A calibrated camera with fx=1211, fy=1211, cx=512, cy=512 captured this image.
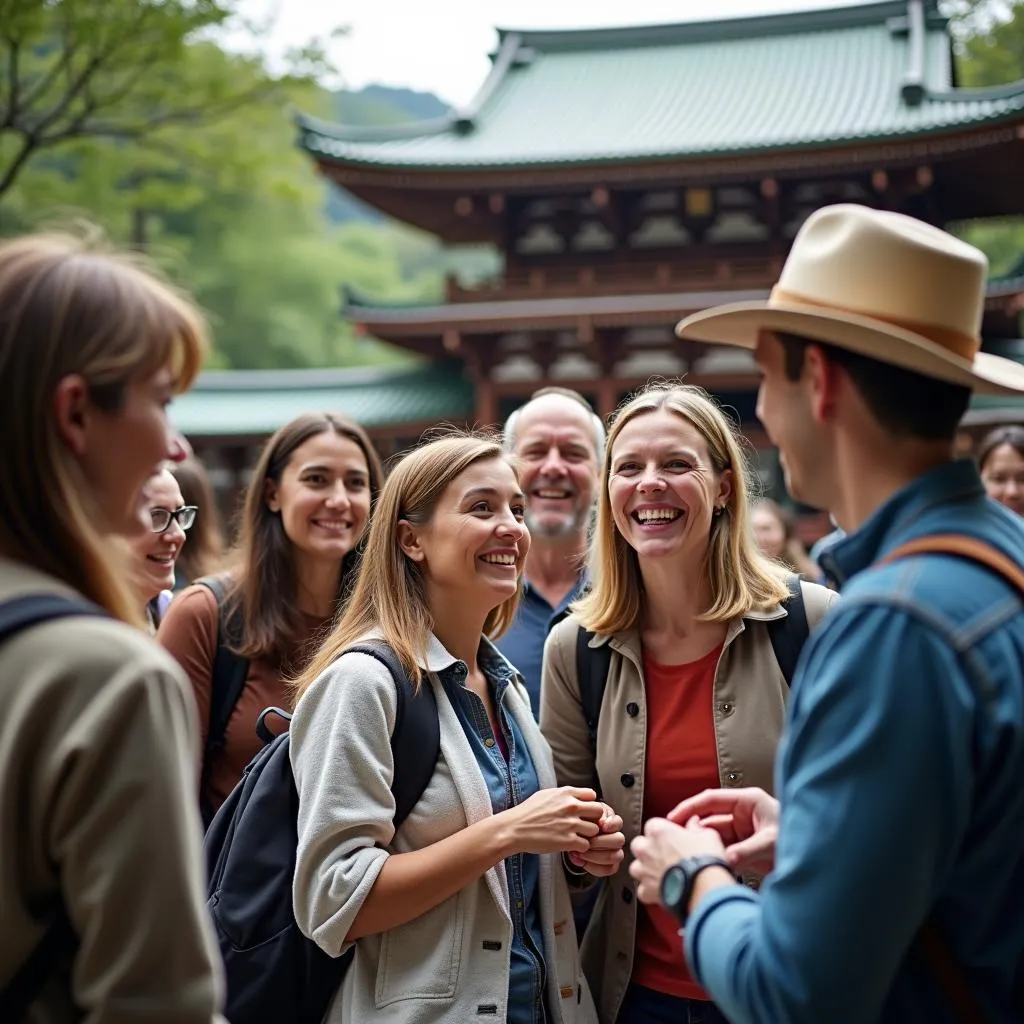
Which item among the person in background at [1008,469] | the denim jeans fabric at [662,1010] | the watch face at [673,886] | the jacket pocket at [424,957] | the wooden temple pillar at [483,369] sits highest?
the watch face at [673,886]

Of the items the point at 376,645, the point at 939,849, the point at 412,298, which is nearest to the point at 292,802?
the point at 376,645

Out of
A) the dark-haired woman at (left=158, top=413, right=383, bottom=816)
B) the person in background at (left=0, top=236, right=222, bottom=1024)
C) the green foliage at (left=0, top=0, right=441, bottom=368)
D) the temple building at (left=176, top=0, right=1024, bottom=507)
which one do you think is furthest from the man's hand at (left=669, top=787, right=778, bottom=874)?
the temple building at (left=176, top=0, right=1024, bottom=507)

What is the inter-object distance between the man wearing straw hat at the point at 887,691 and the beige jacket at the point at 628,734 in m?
0.91

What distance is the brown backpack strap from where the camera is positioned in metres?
1.56

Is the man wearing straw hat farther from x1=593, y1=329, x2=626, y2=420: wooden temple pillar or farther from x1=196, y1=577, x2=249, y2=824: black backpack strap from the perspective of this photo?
x1=593, y1=329, x2=626, y2=420: wooden temple pillar

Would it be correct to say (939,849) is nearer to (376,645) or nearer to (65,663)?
(65,663)

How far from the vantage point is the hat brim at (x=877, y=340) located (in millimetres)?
1628

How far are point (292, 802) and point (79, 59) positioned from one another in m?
12.9

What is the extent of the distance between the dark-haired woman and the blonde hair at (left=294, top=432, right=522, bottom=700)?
582 millimetres

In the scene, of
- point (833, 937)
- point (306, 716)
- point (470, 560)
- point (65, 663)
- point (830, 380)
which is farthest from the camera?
point (470, 560)

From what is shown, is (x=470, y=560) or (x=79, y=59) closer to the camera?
(x=470, y=560)

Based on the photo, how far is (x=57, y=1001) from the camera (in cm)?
141

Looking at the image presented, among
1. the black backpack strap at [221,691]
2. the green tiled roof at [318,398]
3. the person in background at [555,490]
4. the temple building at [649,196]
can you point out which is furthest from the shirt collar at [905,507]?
the green tiled roof at [318,398]

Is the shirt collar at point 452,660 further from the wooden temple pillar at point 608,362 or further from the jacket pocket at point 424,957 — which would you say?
the wooden temple pillar at point 608,362
